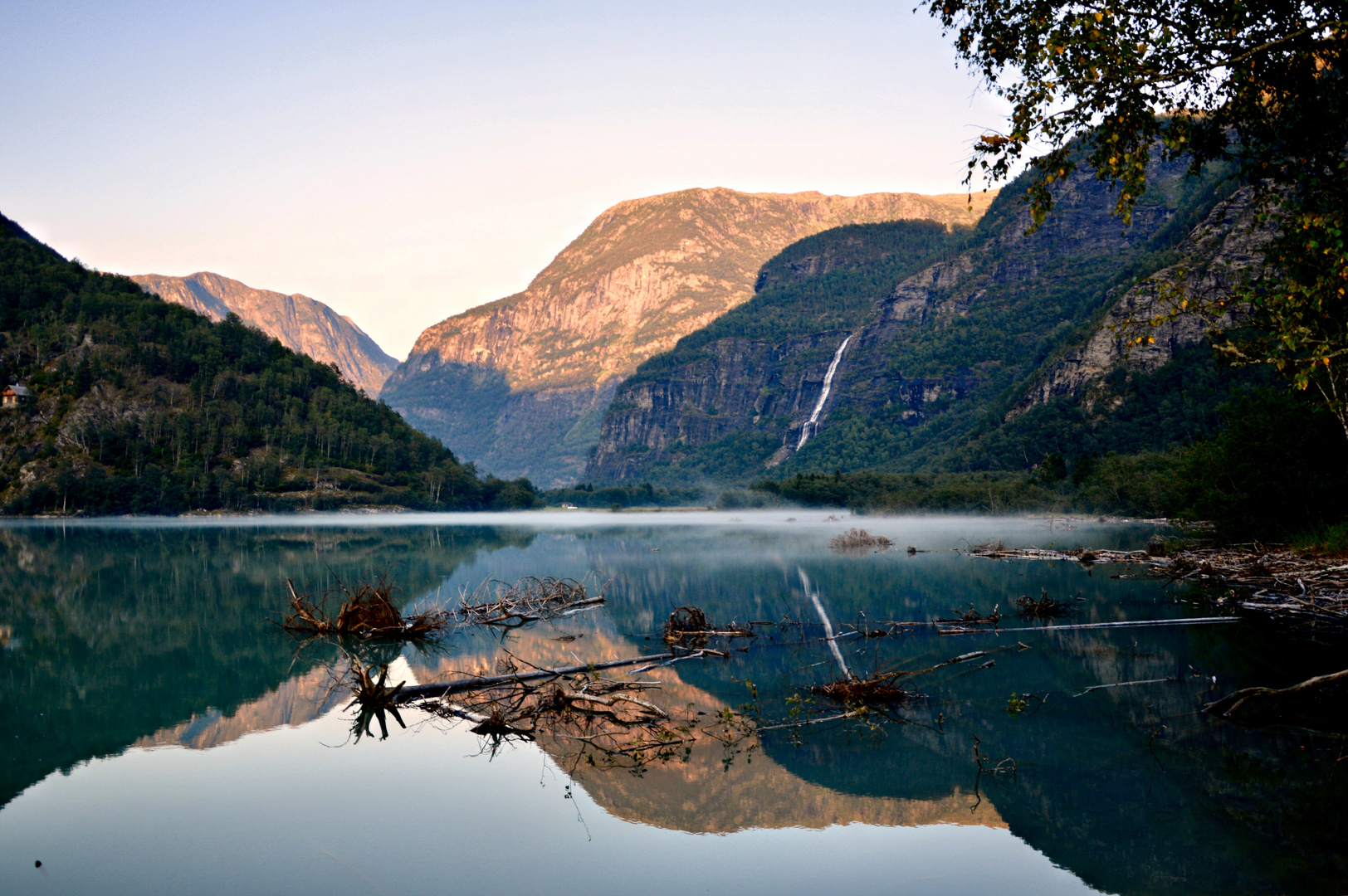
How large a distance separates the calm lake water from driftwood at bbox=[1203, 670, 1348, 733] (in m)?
0.38

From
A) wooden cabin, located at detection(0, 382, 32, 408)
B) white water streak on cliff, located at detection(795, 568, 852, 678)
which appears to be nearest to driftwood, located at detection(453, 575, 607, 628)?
white water streak on cliff, located at detection(795, 568, 852, 678)

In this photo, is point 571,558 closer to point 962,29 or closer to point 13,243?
point 962,29

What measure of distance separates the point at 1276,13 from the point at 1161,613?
44.5ft

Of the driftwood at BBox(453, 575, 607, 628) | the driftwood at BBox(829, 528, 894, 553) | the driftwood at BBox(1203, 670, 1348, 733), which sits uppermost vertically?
the driftwood at BBox(1203, 670, 1348, 733)

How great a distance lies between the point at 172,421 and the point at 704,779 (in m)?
142

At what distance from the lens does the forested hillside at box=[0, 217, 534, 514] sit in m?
114

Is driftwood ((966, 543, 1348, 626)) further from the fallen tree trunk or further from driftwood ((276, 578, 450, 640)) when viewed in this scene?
driftwood ((276, 578, 450, 640))

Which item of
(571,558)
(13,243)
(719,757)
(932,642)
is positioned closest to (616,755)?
(719,757)

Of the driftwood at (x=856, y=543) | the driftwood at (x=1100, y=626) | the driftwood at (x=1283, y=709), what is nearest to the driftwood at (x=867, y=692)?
the driftwood at (x=1283, y=709)

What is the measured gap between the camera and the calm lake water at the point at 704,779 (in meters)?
6.78

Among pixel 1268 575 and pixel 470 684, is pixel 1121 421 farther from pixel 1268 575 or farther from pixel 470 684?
pixel 470 684

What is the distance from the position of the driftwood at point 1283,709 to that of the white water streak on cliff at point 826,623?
194 inches

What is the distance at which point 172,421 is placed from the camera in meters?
127

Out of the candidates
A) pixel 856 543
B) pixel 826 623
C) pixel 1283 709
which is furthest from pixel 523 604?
pixel 856 543
